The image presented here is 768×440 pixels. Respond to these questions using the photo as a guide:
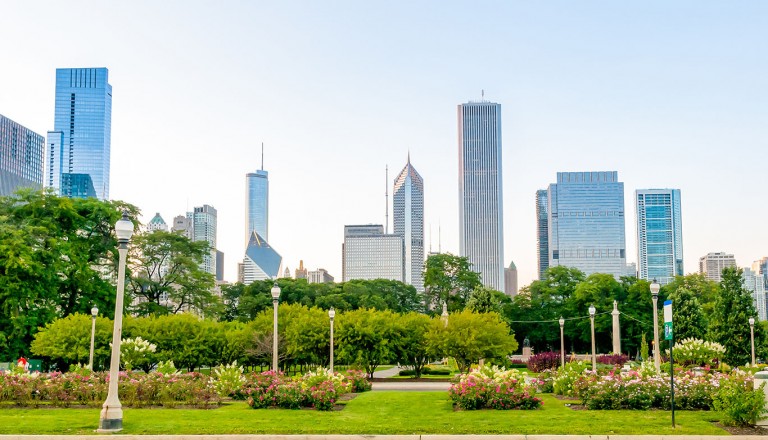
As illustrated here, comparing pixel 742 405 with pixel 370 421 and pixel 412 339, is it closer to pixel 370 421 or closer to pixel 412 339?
pixel 370 421

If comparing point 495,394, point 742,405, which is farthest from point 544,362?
point 742,405

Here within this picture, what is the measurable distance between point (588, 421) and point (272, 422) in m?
7.54

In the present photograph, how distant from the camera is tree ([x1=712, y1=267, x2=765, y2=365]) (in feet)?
163

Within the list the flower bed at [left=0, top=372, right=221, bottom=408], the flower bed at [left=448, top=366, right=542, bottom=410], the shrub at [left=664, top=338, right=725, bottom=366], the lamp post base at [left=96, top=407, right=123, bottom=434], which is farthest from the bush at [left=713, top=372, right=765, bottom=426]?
the shrub at [left=664, top=338, right=725, bottom=366]

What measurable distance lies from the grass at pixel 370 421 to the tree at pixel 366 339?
2082 centimetres

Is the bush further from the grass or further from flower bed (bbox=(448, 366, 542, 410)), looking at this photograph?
flower bed (bbox=(448, 366, 542, 410))

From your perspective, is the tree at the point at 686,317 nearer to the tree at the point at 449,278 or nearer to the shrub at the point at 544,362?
the shrub at the point at 544,362

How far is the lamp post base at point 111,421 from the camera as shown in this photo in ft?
55.1

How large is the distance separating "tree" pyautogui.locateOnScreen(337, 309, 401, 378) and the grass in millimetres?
20821

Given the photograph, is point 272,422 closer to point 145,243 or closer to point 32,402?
point 32,402

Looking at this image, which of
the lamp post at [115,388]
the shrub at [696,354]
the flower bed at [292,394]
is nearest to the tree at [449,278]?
the shrub at [696,354]

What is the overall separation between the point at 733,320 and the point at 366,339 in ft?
83.2

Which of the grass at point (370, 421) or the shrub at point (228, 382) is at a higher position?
the shrub at point (228, 382)

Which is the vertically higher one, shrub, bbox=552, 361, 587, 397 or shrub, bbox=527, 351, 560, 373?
shrub, bbox=552, 361, 587, 397
